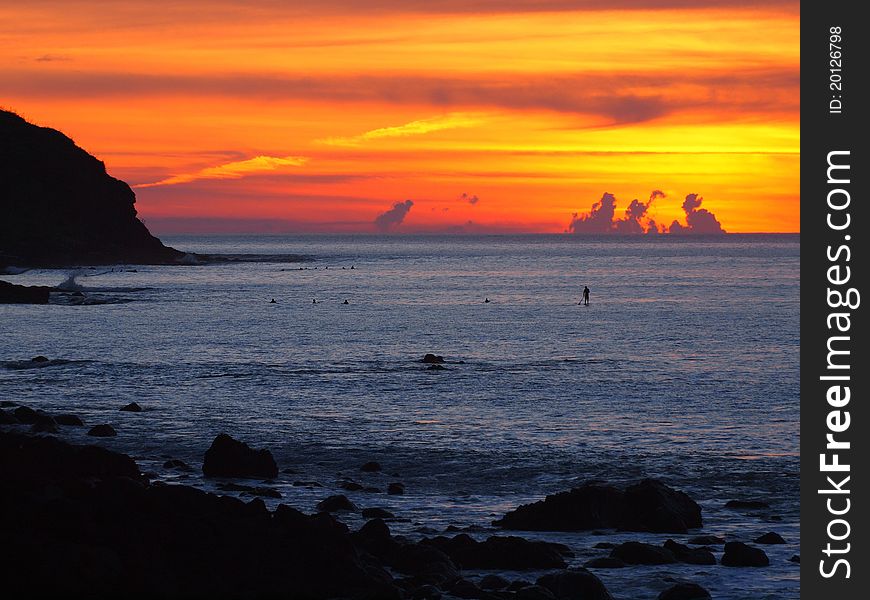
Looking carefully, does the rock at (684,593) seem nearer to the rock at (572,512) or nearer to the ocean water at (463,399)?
the ocean water at (463,399)

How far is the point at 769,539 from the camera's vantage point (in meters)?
22.9

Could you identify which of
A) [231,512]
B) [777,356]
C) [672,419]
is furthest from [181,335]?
[231,512]

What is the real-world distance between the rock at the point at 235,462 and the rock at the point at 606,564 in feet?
37.4

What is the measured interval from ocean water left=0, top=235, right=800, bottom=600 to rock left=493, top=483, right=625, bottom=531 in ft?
1.90

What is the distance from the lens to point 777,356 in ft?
214

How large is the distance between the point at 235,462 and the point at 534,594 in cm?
1344

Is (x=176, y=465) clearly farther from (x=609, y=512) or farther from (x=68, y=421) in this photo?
(x=609, y=512)

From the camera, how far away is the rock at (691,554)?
2120 centimetres

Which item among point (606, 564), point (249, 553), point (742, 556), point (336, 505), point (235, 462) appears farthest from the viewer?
point (235, 462)

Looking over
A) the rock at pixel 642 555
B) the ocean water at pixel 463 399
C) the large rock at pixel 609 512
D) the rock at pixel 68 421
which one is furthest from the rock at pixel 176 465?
the rock at pixel 642 555

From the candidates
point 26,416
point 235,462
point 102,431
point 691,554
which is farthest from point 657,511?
point 26,416

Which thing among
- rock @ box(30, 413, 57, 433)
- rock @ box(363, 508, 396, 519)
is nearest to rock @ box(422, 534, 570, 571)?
rock @ box(363, 508, 396, 519)

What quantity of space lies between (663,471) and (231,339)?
159ft
